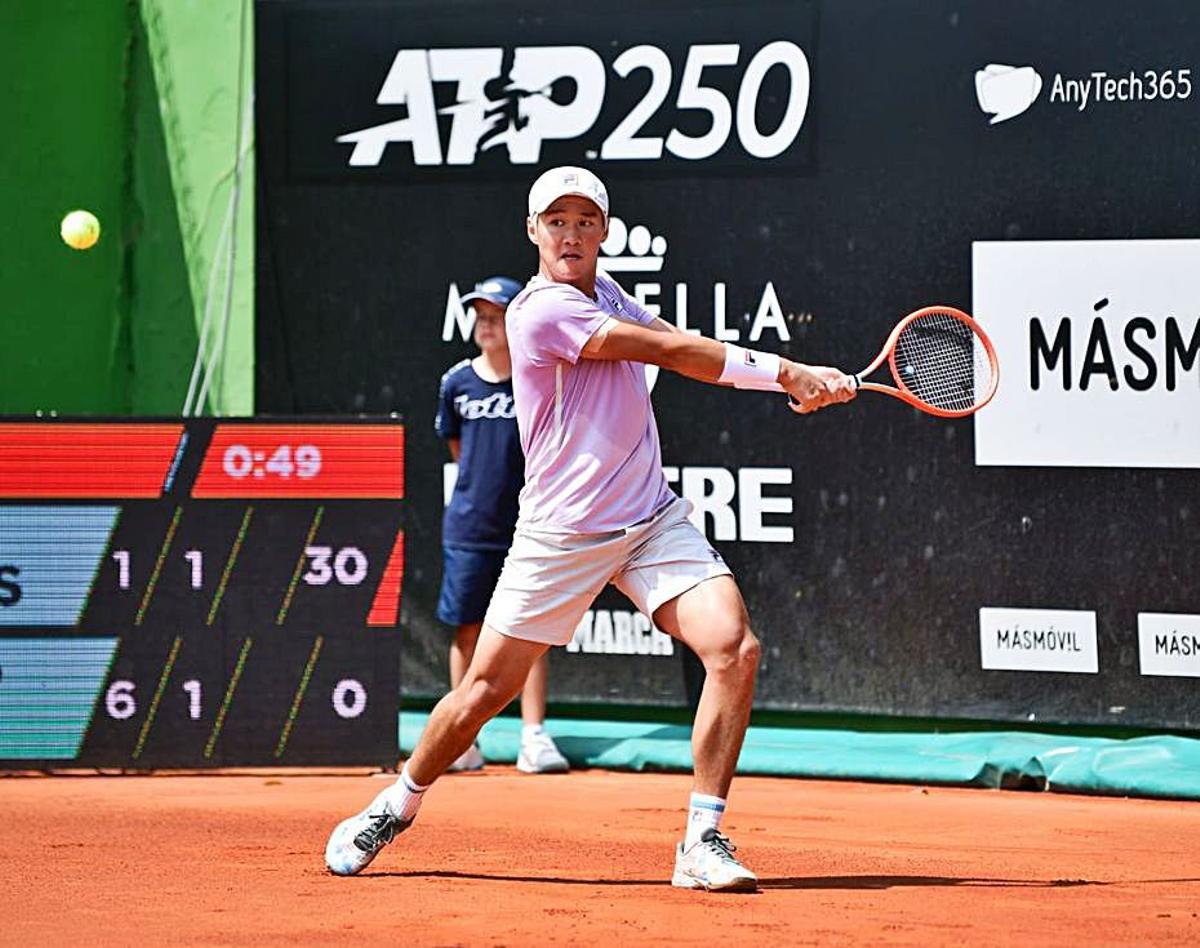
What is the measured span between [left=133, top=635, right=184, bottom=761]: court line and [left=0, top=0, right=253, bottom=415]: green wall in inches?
70.4

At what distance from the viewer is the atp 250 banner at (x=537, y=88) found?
865 cm

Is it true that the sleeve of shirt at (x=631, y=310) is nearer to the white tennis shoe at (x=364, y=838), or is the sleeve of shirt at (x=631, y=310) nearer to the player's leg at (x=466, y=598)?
the white tennis shoe at (x=364, y=838)

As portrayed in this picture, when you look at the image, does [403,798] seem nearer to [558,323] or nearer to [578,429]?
[578,429]

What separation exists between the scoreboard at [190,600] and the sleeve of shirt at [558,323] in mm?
2685

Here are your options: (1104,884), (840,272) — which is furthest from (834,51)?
(1104,884)

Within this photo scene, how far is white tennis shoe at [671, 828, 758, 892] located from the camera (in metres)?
5.48

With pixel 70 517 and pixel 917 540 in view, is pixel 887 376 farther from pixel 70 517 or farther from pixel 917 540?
pixel 70 517

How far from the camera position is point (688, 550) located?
568cm

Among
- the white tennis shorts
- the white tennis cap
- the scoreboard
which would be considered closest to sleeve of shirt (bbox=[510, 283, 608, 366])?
the white tennis cap

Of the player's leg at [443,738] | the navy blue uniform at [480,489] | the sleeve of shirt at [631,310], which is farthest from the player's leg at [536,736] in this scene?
the sleeve of shirt at [631,310]

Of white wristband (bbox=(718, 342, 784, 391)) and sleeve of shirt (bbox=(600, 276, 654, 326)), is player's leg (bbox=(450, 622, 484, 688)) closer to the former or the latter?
sleeve of shirt (bbox=(600, 276, 654, 326))

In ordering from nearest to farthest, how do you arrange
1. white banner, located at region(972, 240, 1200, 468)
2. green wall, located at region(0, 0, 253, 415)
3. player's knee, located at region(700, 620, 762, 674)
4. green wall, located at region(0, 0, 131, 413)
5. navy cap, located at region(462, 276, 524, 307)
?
player's knee, located at region(700, 620, 762, 674)
white banner, located at region(972, 240, 1200, 468)
navy cap, located at region(462, 276, 524, 307)
green wall, located at region(0, 0, 253, 415)
green wall, located at region(0, 0, 131, 413)

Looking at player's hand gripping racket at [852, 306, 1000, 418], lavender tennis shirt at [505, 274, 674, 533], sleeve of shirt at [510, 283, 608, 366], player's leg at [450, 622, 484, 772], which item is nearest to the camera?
sleeve of shirt at [510, 283, 608, 366]

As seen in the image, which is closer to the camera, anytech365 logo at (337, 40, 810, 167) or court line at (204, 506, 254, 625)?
court line at (204, 506, 254, 625)
